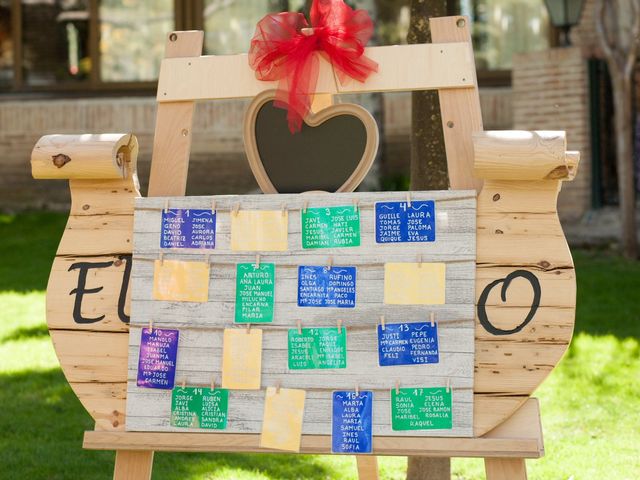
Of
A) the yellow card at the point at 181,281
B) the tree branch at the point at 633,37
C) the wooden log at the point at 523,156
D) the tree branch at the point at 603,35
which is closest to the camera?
the wooden log at the point at 523,156

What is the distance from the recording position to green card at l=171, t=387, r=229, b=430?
101 inches

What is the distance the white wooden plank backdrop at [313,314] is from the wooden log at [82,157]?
122mm

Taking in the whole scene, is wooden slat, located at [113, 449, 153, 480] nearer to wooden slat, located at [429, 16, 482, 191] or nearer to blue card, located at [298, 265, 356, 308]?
blue card, located at [298, 265, 356, 308]

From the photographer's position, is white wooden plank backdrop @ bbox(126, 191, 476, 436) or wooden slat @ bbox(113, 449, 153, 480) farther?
wooden slat @ bbox(113, 449, 153, 480)

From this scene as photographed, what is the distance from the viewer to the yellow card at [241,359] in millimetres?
2543

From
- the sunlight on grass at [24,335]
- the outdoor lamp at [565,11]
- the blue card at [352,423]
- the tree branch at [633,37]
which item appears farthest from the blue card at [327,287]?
the outdoor lamp at [565,11]

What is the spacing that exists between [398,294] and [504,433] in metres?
0.41

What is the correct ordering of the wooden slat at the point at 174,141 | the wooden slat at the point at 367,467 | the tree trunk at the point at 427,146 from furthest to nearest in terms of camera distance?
the tree trunk at the point at 427,146 < the wooden slat at the point at 367,467 < the wooden slat at the point at 174,141

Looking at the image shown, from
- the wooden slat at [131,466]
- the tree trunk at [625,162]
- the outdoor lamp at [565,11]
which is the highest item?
the outdoor lamp at [565,11]

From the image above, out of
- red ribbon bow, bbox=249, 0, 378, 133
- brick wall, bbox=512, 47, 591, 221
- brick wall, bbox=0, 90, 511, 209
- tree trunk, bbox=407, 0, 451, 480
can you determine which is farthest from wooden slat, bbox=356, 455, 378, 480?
brick wall, bbox=0, 90, 511, 209

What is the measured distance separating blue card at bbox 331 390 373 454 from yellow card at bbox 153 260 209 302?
429 mm

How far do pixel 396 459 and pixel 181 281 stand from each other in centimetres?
214

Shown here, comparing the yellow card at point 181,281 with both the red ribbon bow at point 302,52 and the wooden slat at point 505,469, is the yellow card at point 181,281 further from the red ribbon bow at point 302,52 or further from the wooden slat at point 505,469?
the wooden slat at point 505,469

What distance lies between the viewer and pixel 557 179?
2.41m
